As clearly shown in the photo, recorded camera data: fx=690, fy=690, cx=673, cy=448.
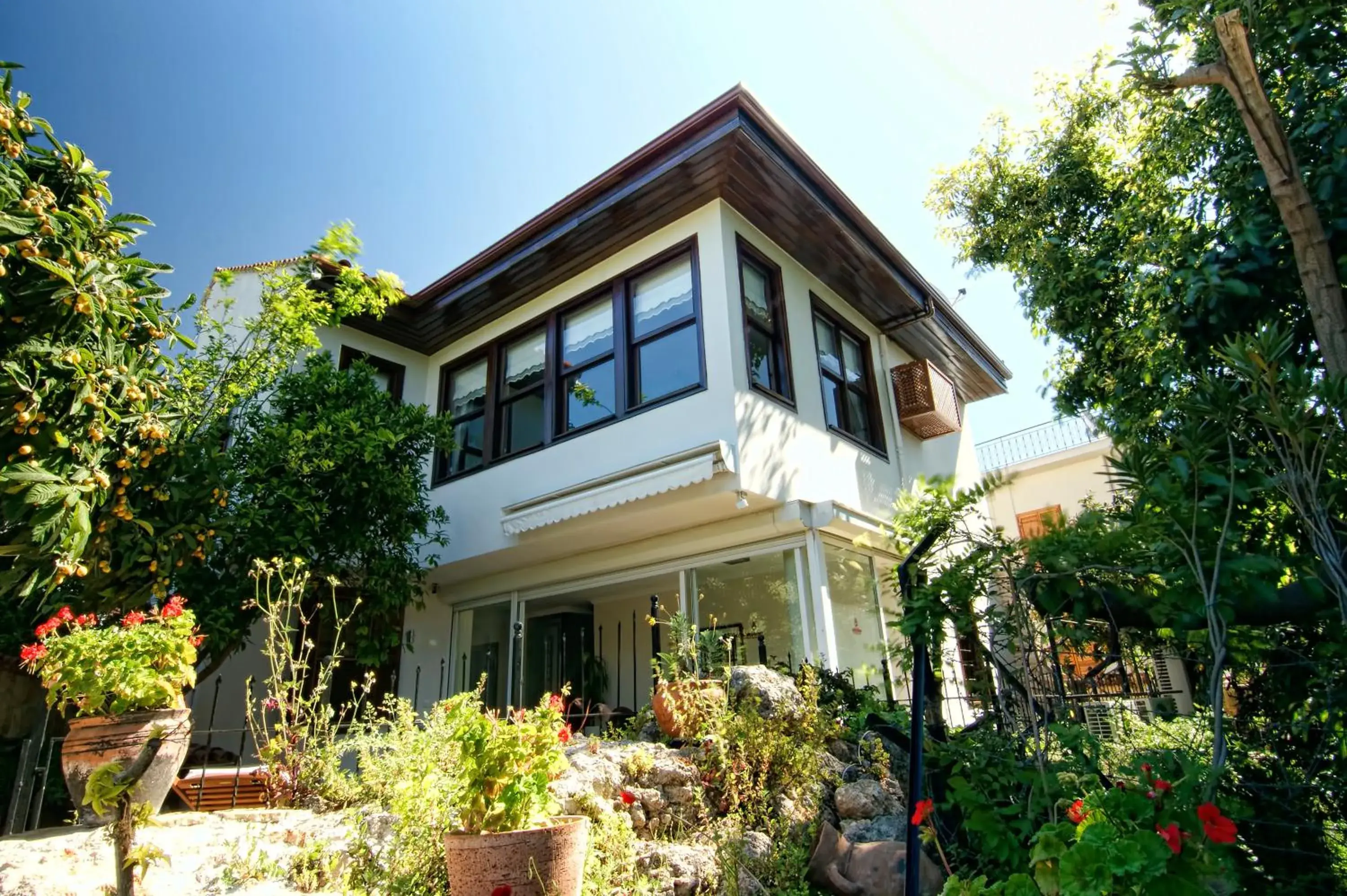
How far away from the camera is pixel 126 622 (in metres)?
4.47

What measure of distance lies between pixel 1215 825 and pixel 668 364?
716cm

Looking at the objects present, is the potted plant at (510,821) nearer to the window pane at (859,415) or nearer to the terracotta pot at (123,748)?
the terracotta pot at (123,748)

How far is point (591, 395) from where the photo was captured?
367 inches

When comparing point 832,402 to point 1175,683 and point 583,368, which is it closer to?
point 583,368

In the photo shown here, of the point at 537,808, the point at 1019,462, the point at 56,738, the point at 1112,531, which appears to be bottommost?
the point at 537,808

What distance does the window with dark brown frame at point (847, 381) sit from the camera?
977cm

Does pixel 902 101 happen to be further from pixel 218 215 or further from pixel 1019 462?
pixel 1019 462

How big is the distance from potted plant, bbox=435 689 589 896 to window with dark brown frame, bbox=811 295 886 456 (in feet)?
22.1

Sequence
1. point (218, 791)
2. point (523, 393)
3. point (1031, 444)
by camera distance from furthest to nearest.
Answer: point (1031, 444)
point (523, 393)
point (218, 791)

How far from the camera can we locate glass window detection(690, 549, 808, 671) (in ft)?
26.1

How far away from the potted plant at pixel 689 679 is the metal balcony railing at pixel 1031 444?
12266 millimetres

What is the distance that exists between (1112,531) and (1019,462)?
1722 centimetres

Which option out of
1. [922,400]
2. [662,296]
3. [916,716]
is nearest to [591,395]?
[662,296]

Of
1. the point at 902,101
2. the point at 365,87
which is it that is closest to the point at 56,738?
the point at 365,87
